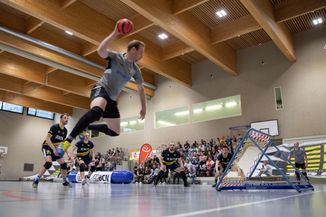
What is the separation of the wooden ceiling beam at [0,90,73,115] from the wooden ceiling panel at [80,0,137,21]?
1462 centimetres

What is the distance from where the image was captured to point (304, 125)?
1431 centimetres

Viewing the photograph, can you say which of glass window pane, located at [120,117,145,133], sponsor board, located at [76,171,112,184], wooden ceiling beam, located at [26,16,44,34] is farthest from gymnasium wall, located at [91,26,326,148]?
wooden ceiling beam, located at [26,16,44,34]

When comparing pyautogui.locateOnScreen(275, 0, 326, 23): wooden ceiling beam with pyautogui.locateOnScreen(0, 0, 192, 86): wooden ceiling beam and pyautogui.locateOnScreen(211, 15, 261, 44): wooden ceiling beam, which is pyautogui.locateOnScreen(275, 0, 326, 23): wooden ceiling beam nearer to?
pyautogui.locateOnScreen(211, 15, 261, 44): wooden ceiling beam

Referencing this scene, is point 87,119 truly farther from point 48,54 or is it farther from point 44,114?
point 44,114

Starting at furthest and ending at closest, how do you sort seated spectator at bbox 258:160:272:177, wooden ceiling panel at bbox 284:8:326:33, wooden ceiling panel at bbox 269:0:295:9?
wooden ceiling panel at bbox 284:8:326:33
wooden ceiling panel at bbox 269:0:295:9
seated spectator at bbox 258:160:272:177

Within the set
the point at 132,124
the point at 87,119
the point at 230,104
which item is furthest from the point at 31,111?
the point at 87,119

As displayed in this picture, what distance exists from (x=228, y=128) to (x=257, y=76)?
353 cm

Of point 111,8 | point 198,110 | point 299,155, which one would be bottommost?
point 299,155

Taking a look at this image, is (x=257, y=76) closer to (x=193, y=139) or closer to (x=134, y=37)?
(x=193, y=139)

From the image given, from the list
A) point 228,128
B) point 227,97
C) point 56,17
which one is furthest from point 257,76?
point 56,17

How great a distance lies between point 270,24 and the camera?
11.8 m

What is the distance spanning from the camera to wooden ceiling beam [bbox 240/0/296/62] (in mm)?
10648

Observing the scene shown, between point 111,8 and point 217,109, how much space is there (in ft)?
29.0

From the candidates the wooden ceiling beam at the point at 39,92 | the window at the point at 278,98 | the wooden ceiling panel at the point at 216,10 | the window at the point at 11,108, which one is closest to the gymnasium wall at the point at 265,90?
the window at the point at 278,98
